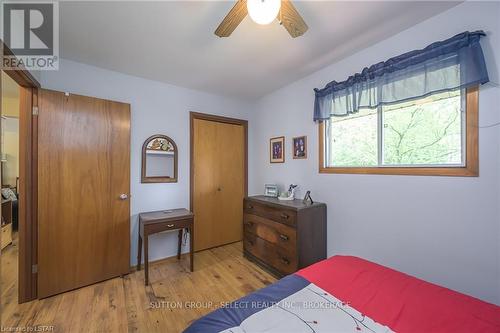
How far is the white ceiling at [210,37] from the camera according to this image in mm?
1512

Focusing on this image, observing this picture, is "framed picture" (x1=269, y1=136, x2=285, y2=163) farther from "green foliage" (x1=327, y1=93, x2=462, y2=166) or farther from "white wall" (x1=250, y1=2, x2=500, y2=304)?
"green foliage" (x1=327, y1=93, x2=462, y2=166)

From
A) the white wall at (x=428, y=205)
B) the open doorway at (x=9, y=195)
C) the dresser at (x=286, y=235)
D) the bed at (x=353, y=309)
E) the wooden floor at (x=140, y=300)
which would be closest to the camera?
the bed at (x=353, y=309)

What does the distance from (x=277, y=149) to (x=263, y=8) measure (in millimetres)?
2064

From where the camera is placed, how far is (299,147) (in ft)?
8.86

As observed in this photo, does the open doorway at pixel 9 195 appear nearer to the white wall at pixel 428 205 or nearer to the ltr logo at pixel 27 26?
the ltr logo at pixel 27 26

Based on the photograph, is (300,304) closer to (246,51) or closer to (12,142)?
(246,51)

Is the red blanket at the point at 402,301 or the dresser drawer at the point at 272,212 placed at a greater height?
the dresser drawer at the point at 272,212

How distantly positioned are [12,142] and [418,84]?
6.33 metres

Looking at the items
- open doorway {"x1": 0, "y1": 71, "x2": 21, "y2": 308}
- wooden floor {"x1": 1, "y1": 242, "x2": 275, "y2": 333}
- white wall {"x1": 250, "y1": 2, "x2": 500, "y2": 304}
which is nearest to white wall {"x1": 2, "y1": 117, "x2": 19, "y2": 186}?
open doorway {"x1": 0, "y1": 71, "x2": 21, "y2": 308}

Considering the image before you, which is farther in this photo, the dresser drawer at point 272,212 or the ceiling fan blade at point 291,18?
the dresser drawer at point 272,212

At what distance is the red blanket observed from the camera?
2.87ft

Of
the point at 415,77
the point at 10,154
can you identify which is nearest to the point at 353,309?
the point at 415,77

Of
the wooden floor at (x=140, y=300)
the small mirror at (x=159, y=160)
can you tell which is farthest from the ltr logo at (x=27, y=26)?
the wooden floor at (x=140, y=300)

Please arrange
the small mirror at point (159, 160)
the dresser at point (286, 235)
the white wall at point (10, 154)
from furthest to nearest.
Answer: the white wall at point (10, 154), the small mirror at point (159, 160), the dresser at point (286, 235)
